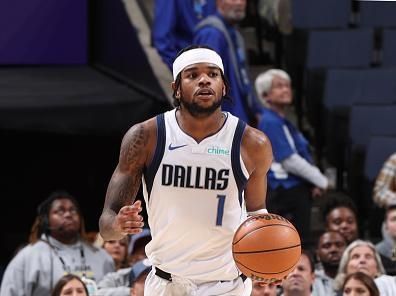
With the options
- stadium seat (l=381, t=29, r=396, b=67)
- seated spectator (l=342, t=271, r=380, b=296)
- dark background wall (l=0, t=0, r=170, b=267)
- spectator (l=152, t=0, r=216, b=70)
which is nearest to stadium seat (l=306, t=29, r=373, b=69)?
stadium seat (l=381, t=29, r=396, b=67)

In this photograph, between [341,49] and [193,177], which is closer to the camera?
[193,177]

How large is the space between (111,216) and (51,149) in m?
4.85

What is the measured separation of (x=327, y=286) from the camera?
9.36 m

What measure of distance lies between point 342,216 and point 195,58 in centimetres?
398

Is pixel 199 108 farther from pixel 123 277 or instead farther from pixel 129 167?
pixel 123 277

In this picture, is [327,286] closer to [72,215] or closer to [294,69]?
[72,215]

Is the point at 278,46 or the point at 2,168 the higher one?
the point at 278,46

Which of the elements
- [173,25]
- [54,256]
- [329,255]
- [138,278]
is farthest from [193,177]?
[173,25]

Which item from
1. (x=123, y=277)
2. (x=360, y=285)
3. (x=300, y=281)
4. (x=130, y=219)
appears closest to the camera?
(x=130, y=219)

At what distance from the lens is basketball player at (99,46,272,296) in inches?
250

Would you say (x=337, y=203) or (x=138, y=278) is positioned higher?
(x=337, y=203)

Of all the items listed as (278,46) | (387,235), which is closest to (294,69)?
(278,46)

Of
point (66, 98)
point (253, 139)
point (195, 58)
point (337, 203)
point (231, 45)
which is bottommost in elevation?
point (337, 203)

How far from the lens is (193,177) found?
6352mm
